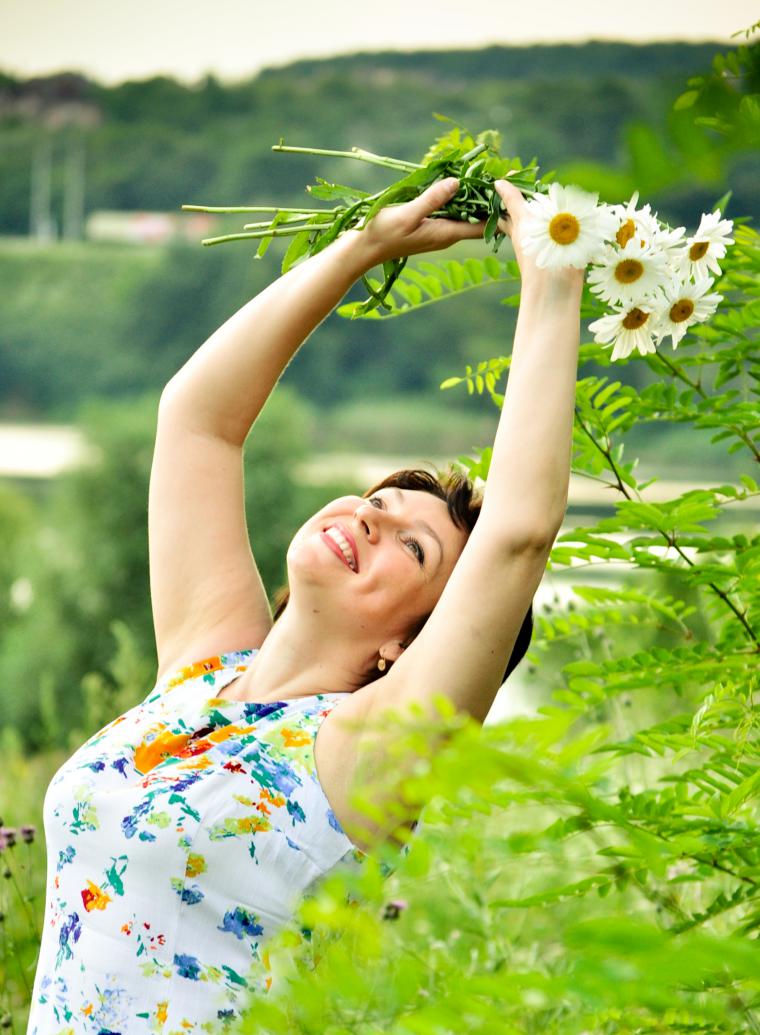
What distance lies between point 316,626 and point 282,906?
10.8 inches

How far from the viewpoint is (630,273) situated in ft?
3.30

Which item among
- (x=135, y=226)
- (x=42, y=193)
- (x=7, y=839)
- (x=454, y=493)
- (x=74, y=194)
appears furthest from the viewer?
(x=42, y=193)

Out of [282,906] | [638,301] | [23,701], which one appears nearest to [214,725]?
[282,906]

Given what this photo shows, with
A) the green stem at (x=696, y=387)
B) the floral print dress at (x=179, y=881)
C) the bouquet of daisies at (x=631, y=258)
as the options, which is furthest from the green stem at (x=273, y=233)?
the floral print dress at (x=179, y=881)

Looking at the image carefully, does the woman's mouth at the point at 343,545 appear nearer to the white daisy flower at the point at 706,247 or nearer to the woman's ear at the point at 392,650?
the woman's ear at the point at 392,650

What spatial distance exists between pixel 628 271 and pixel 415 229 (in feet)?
0.79

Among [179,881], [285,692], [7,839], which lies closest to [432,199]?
[285,692]

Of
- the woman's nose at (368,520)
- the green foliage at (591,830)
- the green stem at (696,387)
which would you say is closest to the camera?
the green foliage at (591,830)

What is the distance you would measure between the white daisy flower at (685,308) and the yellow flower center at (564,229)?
4.1 inches

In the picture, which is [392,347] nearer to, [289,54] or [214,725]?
[289,54]

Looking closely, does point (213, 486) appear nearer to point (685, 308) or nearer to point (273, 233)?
point (273, 233)

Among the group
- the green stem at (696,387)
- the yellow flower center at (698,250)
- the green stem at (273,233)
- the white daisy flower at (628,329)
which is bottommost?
the green stem at (696,387)

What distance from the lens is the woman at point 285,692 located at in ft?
3.22

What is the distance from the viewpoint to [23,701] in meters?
5.26
